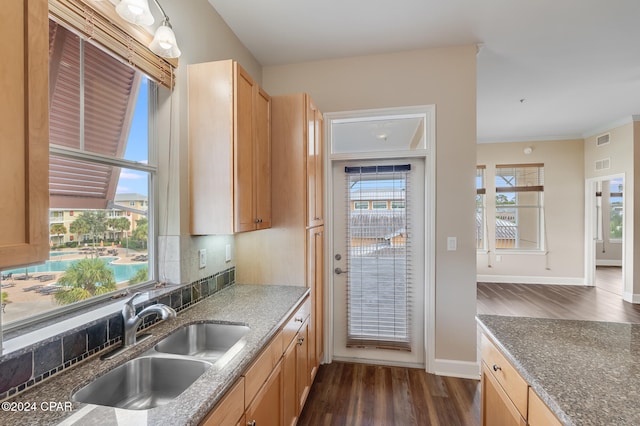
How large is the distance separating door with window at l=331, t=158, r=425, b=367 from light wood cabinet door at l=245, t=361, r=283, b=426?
143 centimetres

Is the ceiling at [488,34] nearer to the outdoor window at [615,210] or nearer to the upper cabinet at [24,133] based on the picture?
the upper cabinet at [24,133]

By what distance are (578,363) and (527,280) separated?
572 centimetres

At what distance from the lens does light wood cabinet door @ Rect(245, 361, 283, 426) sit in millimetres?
1186

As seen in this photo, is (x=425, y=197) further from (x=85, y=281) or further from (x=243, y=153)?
(x=85, y=281)

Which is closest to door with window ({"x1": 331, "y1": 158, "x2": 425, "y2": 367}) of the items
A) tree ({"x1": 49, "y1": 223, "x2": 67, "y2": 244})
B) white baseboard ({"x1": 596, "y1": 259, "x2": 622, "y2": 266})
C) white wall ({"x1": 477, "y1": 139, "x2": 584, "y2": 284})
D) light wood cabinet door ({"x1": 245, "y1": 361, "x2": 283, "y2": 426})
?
light wood cabinet door ({"x1": 245, "y1": 361, "x2": 283, "y2": 426})

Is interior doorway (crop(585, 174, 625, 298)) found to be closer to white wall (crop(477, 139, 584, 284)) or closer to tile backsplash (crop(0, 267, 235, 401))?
white wall (crop(477, 139, 584, 284))

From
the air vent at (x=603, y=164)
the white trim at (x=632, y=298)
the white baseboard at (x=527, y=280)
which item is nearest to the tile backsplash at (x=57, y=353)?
the white baseboard at (x=527, y=280)

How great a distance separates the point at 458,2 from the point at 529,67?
1.52m

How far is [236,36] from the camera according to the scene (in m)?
2.43

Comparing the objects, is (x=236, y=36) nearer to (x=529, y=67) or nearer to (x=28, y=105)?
(x=28, y=105)

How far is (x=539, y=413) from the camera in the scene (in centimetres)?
93

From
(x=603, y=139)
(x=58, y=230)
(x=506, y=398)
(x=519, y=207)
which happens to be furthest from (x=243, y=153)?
(x=603, y=139)

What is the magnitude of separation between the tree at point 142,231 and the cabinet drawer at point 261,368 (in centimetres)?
96

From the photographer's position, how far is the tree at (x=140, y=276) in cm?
156
